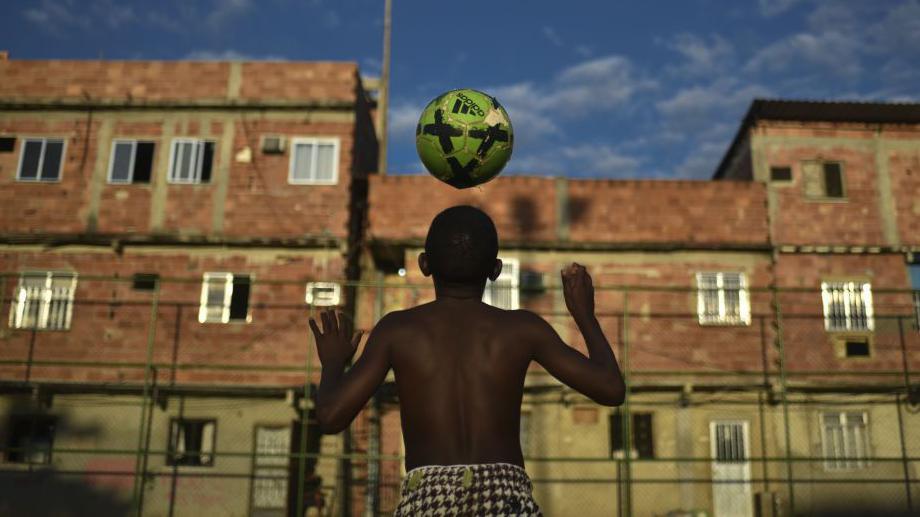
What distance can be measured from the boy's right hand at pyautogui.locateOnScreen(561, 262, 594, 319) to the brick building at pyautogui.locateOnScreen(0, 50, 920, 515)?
13.9 meters

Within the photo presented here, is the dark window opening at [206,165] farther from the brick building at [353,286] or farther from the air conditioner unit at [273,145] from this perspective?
the air conditioner unit at [273,145]

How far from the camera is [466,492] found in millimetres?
2197

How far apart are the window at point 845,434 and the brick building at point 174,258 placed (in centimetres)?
1078

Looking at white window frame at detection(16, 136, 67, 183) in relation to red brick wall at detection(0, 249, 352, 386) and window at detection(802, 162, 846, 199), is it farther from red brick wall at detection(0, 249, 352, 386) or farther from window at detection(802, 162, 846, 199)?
window at detection(802, 162, 846, 199)

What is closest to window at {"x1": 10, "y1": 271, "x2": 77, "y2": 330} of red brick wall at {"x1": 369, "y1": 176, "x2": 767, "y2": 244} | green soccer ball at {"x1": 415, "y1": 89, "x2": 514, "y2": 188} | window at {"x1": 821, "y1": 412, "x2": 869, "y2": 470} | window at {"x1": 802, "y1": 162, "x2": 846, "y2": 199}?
red brick wall at {"x1": 369, "y1": 176, "x2": 767, "y2": 244}

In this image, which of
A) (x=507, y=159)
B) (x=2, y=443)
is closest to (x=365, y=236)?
(x=2, y=443)

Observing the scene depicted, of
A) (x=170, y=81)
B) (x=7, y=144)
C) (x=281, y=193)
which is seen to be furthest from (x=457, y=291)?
(x=7, y=144)

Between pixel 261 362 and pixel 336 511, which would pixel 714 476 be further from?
pixel 261 362

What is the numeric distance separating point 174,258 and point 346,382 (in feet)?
57.7

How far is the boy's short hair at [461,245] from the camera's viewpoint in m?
2.50

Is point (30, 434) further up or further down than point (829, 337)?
further down

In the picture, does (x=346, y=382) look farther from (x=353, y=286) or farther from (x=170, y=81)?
(x=170, y=81)

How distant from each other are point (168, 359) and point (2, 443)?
373cm

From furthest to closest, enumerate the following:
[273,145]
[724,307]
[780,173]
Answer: [780,173] < [273,145] < [724,307]
